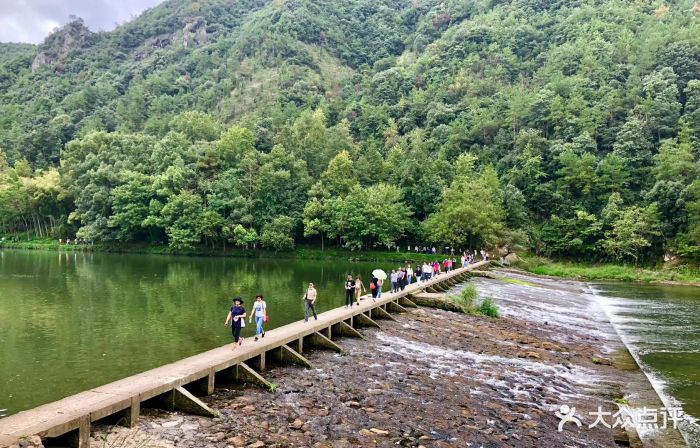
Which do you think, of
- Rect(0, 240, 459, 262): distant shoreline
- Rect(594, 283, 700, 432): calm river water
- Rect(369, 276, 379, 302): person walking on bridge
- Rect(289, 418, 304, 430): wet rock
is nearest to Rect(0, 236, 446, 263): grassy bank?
Rect(0, 240, 459, 262): distant shoreline

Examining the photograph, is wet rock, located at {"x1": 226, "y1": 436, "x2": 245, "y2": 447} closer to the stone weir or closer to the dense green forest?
the stone weir

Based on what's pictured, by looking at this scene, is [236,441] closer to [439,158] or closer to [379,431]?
[379,431]

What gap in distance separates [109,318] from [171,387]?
17.0 m

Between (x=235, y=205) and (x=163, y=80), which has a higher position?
(x=163, y=80)

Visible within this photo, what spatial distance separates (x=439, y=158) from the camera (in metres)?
100

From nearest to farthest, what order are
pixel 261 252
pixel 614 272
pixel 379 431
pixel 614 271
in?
pixel 379 431, pixel 614 272, pixel 614 271, pixel 261 252

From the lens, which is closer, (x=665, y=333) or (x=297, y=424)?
(x=297, y=424)

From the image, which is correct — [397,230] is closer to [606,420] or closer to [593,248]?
[593,248]

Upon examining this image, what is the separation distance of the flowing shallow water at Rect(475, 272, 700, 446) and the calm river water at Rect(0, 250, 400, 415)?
13461mm

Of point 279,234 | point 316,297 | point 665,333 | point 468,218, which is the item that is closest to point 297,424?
point 316,297

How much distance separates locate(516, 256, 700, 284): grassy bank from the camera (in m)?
63.6

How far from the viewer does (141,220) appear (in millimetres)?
88312

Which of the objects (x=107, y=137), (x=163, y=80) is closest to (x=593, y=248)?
(x=107, y=137)

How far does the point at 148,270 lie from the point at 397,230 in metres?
41.0
